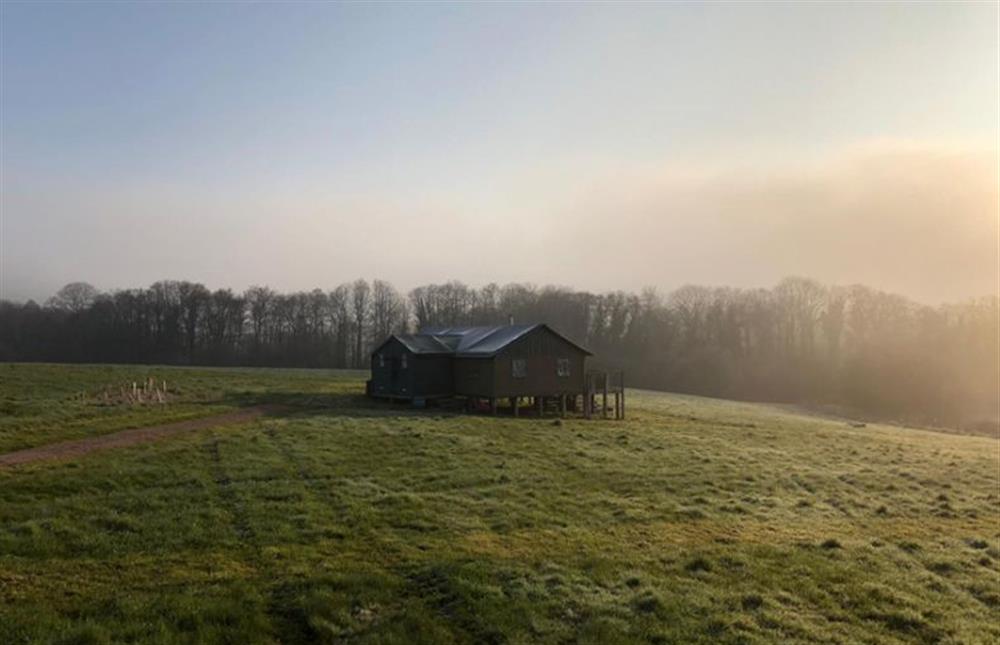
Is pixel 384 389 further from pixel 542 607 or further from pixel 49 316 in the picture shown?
pixel 49 316

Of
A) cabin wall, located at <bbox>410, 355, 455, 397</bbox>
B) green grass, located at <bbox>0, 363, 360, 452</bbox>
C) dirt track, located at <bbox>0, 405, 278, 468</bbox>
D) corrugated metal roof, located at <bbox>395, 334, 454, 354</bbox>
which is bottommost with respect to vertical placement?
dirt track, located at <bbox>0, 405, 278, 468</bbox>

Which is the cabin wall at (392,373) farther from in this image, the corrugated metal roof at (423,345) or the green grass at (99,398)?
the green grass at (99,398)

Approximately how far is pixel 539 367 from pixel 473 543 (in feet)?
90.3

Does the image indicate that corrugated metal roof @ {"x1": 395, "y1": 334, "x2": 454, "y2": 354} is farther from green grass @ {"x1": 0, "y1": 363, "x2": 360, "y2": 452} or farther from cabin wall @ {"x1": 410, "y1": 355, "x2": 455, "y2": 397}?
green grass @ {"x1": 0, "y1": 363, "x2": 360, "y2": 452}

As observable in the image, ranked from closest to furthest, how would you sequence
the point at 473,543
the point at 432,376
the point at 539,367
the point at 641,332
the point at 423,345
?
the point at 473,543 < the point at 539,367 < the point at 432,376 < the point at 423,345 < the point at 641,332

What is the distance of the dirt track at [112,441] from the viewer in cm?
1961

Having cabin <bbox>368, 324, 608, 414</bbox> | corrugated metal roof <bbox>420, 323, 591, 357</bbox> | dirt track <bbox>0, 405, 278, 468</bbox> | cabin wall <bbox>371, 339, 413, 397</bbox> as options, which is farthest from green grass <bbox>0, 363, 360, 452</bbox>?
corrugated metal roof <bbox>420, 323, 591, 357</bbox>

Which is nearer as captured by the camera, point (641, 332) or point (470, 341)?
point (470, 341)

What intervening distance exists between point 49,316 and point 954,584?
110911mm

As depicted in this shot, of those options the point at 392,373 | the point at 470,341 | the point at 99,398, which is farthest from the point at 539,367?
the point at 99,398

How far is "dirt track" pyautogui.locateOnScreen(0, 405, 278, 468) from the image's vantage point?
1961cm

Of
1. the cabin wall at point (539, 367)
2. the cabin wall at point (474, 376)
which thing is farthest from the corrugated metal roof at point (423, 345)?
the cabin wall at point (539, 367)

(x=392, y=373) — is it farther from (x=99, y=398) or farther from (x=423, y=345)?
(x=99, y=398)

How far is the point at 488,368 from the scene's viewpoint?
128 ft
